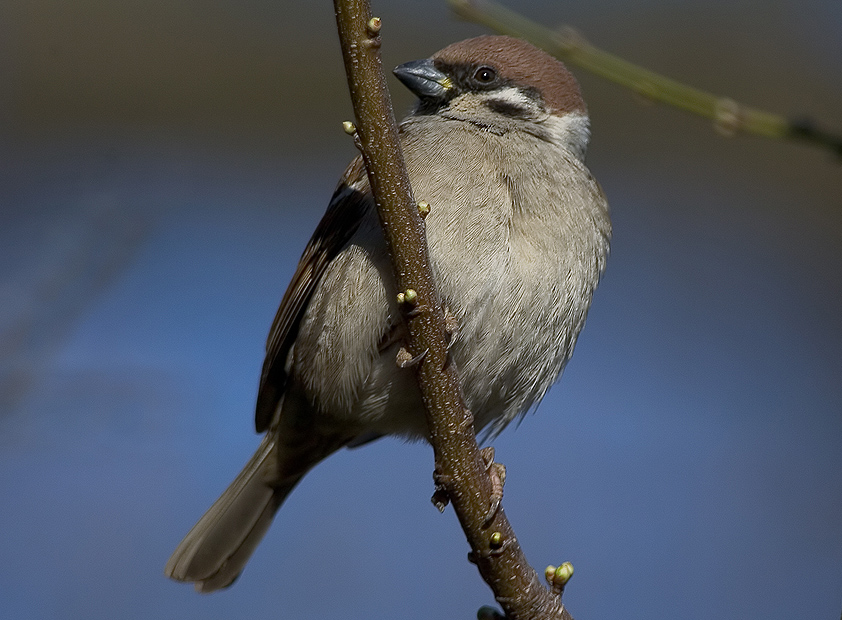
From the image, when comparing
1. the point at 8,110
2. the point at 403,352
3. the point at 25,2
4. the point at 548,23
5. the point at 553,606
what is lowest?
the point at 553,606

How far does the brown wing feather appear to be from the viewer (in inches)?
112

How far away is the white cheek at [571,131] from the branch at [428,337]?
1.26 metres

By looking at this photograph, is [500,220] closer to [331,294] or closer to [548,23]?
[331,294]

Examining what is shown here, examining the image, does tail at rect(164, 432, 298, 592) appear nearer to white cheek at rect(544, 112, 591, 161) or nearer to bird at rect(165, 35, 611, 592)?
bird at rect(165, 35, 611, 592)

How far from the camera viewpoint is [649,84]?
1.79 metres

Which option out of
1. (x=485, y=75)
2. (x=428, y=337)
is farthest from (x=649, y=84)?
(x=485, y=75)

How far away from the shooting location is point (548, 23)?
4.08 metres

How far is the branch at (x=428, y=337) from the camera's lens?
170 centimetres

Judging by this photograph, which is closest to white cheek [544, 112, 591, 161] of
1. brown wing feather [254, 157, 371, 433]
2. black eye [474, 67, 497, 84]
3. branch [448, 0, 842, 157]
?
black eye [474, 67, 497, 84]

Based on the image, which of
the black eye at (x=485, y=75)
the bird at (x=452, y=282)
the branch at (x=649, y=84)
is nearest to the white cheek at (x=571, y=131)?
the bird at (x=452, y=282)

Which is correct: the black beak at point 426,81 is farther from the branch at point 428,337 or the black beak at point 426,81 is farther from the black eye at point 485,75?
the branch at point 428,337

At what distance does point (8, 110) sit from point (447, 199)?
Answer: 7.24 feet

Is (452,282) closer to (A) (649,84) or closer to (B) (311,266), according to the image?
(B) (311,266)

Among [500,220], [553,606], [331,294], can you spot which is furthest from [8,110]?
[553,606]
